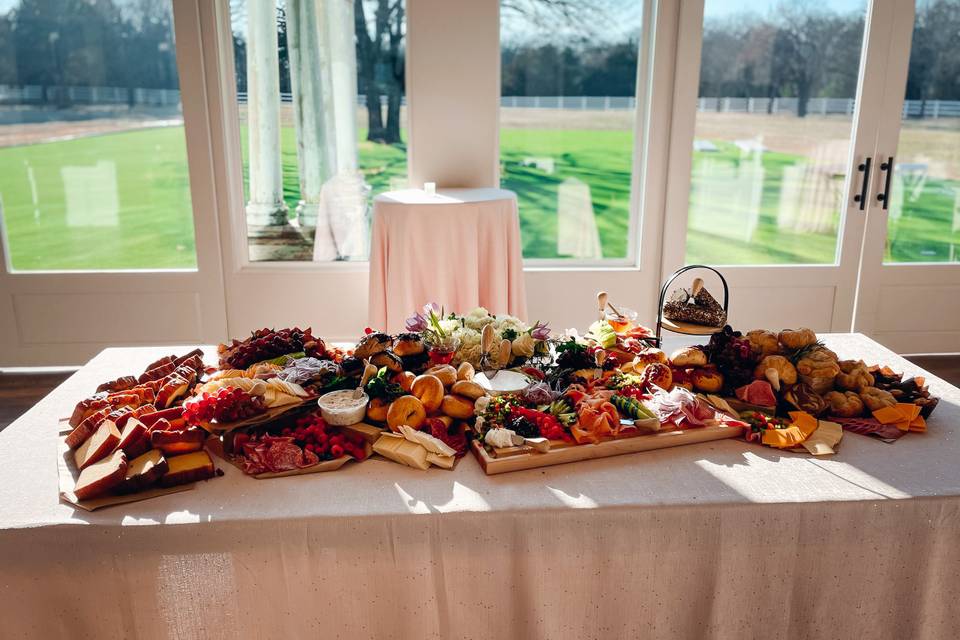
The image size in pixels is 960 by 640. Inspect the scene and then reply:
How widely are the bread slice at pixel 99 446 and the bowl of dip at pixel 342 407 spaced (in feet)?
1.38

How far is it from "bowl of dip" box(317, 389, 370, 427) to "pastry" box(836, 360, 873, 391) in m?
1.14

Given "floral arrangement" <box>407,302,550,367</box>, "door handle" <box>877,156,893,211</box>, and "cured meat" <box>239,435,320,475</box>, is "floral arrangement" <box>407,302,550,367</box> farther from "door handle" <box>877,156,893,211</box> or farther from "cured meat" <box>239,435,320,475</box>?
"door handle" <box>877,156,893,211</box>

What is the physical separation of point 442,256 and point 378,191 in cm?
93

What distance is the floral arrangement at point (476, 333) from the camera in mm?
1910

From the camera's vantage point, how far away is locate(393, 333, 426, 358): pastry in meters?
1.84

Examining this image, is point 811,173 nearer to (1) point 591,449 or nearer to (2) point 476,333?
(2) point 476,333

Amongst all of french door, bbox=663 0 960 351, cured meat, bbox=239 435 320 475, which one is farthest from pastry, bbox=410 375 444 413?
french door, bbox=663 0 960 351

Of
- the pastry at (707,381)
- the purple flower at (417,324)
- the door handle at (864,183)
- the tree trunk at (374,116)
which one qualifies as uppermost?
the tree trunk at (374,116)

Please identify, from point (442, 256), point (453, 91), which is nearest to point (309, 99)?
point (453, 91)

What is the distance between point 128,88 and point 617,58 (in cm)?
247

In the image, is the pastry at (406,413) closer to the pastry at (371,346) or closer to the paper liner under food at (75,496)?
the pastry at (371,346)

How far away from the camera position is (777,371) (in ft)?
5.93

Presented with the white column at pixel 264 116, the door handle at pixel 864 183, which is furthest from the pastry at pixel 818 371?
the white column at pixel 264 116

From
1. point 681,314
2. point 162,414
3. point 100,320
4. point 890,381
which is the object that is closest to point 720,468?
point 681,314
